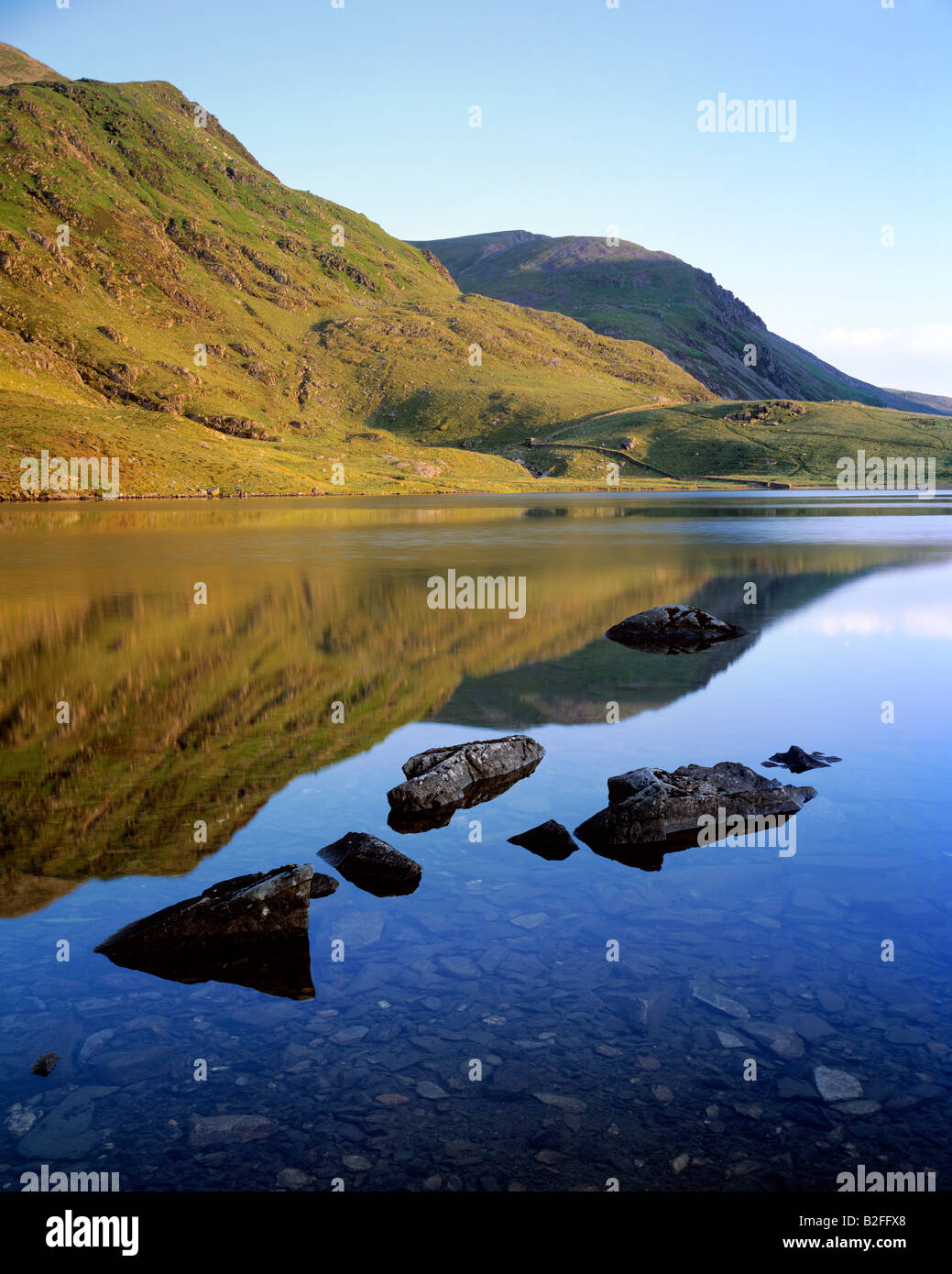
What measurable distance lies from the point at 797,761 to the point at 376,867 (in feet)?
24.5

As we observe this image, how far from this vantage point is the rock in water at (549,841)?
10789 mm

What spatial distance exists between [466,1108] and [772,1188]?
6.66ft

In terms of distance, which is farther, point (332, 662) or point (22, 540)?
point (22, 540)

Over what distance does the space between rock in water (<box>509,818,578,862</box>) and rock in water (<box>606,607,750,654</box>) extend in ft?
48.3

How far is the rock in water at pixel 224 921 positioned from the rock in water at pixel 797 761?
327 inches

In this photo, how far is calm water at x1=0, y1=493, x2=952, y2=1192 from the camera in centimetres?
584

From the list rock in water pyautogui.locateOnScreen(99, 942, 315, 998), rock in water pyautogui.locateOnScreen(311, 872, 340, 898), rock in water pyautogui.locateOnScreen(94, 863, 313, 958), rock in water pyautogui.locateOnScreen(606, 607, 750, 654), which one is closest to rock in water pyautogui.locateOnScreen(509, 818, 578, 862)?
rock in water pyautogui.locateOnScreen(311, 872, 340, 898)

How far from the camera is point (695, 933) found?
8.56m

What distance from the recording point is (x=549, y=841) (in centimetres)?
1097

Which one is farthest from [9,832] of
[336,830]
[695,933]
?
[695,933]

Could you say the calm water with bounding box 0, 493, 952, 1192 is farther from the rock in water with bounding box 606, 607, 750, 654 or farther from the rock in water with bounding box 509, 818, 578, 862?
the rock in water with bounding box 606, 607, 750, 654

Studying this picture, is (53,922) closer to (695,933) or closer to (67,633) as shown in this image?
(695,933)

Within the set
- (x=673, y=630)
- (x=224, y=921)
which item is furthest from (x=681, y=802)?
(x=673, y=630)

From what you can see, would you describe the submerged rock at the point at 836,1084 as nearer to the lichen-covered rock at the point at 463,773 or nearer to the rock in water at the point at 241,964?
the rock in water at the point at 241,964
